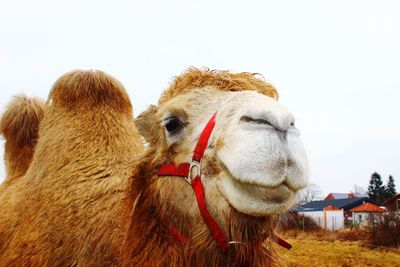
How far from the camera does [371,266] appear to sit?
11414 millimetres

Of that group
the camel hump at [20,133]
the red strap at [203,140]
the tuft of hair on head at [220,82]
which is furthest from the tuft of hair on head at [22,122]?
the red strap at [203,140]

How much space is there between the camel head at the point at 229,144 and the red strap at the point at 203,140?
0.03 m

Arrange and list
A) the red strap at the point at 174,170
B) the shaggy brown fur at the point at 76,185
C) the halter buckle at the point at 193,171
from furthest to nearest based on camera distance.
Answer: the shaggy brown fur at the point at 76,185 → the red strap at the point at 174,170 → the halter buckle at the point at 193,171

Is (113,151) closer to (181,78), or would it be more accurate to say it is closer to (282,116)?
(181,78)

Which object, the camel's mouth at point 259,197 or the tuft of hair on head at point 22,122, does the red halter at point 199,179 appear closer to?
the camel's mouth at point 259,197

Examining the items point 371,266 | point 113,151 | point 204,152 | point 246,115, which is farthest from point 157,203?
point 371,266

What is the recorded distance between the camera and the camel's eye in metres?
2.82

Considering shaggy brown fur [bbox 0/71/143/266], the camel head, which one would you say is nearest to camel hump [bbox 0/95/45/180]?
shaggy brown fur [bbox 0/71/143/266]

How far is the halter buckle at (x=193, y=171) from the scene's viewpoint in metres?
2.59

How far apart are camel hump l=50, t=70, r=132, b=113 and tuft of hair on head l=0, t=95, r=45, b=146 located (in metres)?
0.75

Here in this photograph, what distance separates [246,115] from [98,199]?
1941mm

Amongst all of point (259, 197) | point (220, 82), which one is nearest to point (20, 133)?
point (220, 82)

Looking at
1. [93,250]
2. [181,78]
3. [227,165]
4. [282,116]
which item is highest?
[181,78]

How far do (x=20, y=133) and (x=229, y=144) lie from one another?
3839 millimetres
